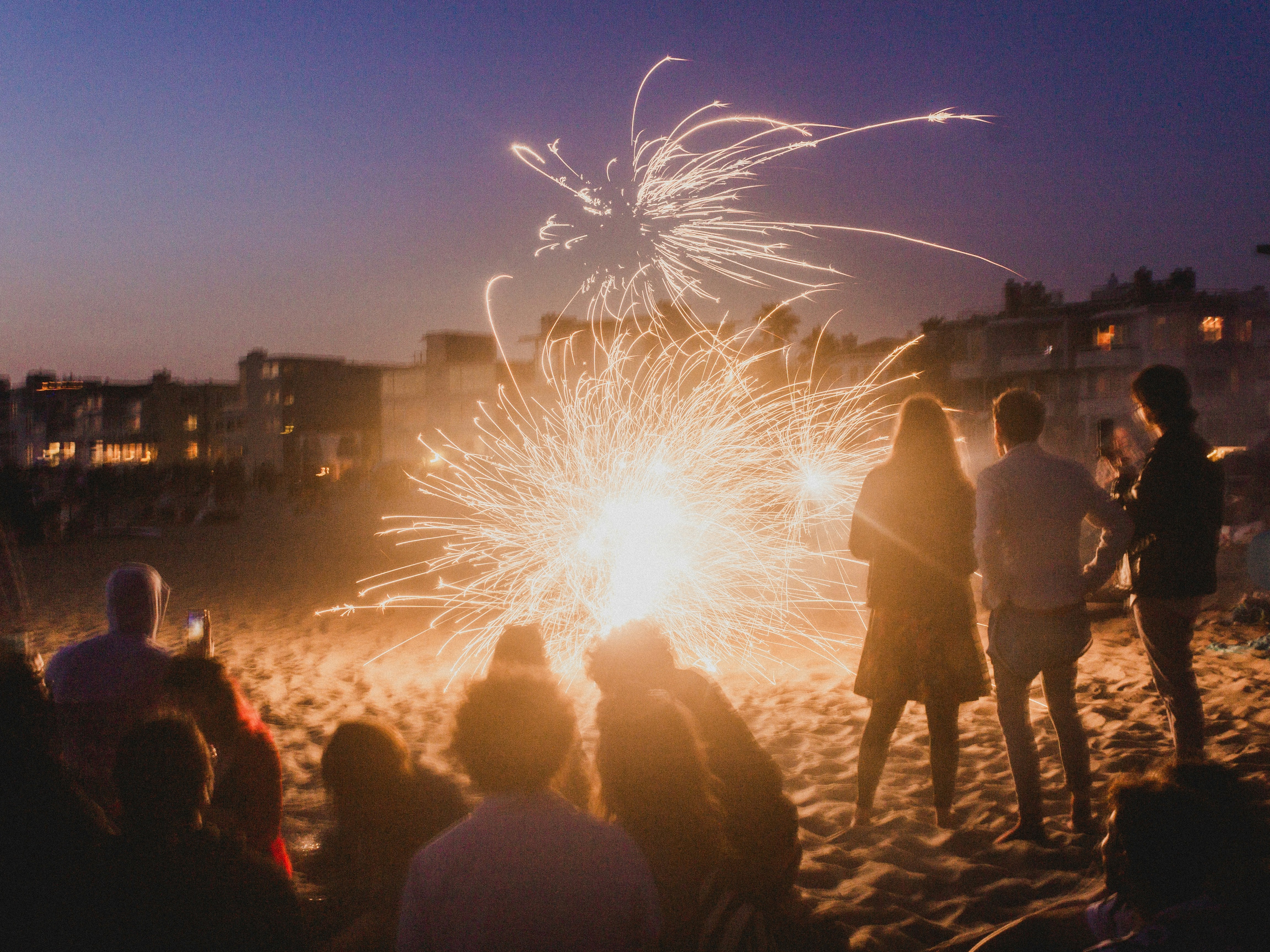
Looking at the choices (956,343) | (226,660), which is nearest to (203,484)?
(226,660)

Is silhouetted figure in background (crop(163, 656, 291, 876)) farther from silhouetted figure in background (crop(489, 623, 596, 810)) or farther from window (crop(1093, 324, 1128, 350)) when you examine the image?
window (crop(1093, 324, 1128, 350))


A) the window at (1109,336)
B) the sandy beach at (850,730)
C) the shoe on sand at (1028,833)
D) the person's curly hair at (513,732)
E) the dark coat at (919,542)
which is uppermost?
the window at (1109,336)

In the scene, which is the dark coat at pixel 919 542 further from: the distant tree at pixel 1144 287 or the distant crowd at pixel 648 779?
the distant tree at pixel 1144 287

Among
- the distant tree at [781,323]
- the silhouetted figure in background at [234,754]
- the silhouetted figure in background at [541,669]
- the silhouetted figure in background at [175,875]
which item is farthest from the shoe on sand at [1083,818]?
the distant tree at [781,323]

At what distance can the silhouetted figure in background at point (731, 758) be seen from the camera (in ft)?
6.87

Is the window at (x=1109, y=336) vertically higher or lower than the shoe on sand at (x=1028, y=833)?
higher

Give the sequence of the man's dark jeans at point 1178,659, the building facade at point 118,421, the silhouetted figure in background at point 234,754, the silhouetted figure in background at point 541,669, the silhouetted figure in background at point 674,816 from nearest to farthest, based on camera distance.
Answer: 1. the silhouetted figure in background at point 541,669
2. the silhouetted figure in background at point 674,816
3. the silhouetted figure in background at point 234,754
4. the man's dark jeans at point 1178,659
5. the building facade at point 118,421

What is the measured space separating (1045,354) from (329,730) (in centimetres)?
4491

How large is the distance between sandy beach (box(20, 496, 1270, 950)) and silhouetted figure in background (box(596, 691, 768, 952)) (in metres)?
0.45

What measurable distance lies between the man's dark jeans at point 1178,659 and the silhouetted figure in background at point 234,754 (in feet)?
11.3

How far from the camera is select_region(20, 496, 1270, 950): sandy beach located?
3230 millimetres

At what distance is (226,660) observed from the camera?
8305 mm

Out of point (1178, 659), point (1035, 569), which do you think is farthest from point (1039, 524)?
point (1178, 659)

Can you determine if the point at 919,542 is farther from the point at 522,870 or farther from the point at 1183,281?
the point at 1183,281
